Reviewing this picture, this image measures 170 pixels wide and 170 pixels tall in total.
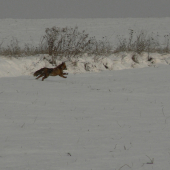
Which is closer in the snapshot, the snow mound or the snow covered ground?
the snow covered ground

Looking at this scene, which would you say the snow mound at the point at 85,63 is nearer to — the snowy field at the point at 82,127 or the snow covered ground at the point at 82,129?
the snowy field at the point at 82,127

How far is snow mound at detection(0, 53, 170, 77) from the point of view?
13.8 metres

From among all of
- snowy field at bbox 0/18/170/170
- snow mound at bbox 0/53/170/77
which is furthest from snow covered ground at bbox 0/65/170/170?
snow mound at bbox 0/53/170/77

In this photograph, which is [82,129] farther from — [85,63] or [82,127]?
[85,63]

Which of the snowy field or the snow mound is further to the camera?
the snow mound

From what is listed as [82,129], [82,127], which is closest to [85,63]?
[82,127]

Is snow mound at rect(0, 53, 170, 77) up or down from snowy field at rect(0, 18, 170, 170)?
down

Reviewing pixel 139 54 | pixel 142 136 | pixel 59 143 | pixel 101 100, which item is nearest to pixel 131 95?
pixel 101 100

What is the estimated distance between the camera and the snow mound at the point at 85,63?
1385 cm

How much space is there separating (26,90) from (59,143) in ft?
16.0

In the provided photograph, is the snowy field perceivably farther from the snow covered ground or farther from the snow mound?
the snow mound

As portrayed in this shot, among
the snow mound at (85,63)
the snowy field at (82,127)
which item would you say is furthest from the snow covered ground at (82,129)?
the snow mound at (85,63)

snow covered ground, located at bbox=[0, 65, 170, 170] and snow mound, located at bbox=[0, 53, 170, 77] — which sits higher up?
snow covered ground, located at bbox=[0, 65, 170, 170]

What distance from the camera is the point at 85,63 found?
15.9m
